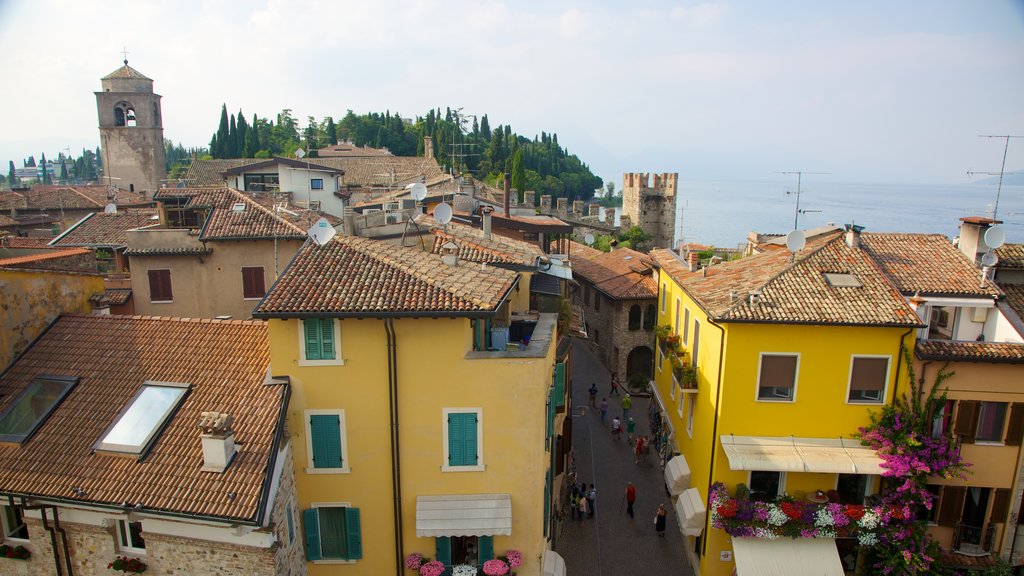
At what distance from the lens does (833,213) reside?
13962 cm

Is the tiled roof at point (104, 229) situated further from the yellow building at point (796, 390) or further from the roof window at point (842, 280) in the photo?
the roof window at point (842, 280)

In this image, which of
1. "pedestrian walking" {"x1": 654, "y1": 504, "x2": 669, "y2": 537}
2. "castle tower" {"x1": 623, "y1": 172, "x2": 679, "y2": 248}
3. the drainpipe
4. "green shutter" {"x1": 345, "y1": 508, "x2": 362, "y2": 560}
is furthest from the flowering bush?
"castle tower" {"x1": 623, "y1": 172, "x2": 679, "y2": 248}

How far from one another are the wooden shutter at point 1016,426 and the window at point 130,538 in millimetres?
20105

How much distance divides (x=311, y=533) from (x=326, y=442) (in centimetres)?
200

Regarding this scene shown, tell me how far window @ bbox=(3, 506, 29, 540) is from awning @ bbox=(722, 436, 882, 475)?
1490cm

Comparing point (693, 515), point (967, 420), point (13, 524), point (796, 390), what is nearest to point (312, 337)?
point (13, 524)

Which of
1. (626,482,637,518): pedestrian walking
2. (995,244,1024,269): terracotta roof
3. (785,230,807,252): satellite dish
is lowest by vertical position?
(626,482,637,518): pedestrian walking

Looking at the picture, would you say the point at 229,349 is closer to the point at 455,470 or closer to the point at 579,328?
the point at 455,470

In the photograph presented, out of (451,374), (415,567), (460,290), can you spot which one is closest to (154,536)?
(415,567)

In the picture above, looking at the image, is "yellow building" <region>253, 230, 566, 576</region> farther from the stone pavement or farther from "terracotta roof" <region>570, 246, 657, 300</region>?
"terracotta roof" <region>570, 246, 657, 300</region>

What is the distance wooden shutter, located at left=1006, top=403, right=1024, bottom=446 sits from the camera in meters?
16.5

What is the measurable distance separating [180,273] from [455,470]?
46.4 feet

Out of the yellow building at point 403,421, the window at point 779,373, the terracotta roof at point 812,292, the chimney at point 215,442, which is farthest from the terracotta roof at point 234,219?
the window at point 779,373

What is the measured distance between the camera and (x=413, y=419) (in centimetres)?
1327
